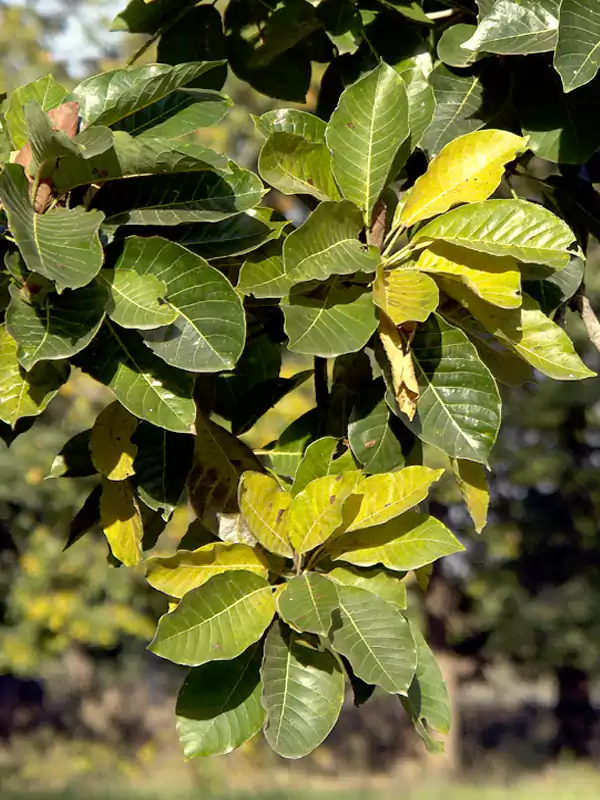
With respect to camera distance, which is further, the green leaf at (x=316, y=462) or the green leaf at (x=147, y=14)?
the green leaf at (x=147, y=14)

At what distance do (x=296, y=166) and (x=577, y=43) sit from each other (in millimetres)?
359

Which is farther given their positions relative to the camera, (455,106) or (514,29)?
(455,106)

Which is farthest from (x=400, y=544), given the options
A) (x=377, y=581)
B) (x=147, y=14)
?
(x=147, y=14)

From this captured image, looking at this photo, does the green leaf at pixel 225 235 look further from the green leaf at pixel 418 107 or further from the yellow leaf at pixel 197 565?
the yellow leaf at pixel 197 565

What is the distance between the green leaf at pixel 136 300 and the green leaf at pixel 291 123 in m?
0.29

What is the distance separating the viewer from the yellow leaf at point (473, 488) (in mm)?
1152

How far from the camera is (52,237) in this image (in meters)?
0.95

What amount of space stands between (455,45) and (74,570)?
758 cm

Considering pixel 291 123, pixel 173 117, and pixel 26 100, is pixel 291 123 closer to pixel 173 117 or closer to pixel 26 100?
pixel 173 117

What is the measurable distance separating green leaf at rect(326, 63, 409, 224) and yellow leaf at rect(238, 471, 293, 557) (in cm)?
33

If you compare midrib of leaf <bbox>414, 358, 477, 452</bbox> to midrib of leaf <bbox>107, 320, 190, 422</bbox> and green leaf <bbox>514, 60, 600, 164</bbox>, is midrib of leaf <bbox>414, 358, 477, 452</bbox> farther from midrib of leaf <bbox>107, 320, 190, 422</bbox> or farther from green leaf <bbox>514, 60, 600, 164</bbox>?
green leaf <bbox>514, 60, 600, 164</bbox>

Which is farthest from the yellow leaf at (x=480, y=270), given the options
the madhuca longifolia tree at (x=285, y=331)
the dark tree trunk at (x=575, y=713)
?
the dark tree trunk at (x=575, y=713)

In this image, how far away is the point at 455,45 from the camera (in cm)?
136

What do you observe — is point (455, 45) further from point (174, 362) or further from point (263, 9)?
point (174, 362)
